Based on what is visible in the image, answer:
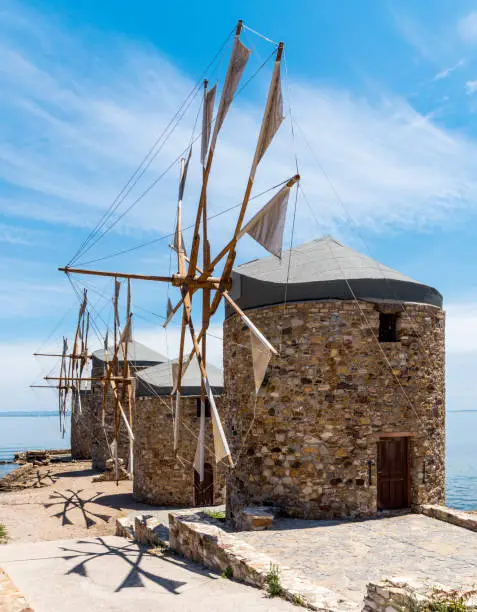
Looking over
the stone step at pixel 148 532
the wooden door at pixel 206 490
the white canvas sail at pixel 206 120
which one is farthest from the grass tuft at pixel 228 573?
the wooden door at pixel 206 490

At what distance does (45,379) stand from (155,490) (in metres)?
19.1

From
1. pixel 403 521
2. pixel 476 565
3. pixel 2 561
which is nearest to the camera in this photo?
pixel 476 565

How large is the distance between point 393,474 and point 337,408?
1.98 metres

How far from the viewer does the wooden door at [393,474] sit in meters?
11.9

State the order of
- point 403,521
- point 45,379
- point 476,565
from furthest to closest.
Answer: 1. point 45,379
2. point 403,521
3. point 476,565

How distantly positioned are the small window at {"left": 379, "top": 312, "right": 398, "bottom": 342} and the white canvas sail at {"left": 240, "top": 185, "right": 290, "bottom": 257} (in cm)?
367

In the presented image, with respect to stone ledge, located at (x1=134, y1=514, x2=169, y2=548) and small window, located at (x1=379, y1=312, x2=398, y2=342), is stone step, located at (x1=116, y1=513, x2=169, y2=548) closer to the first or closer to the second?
stone ledge, located at (x1=134, y1=514, x2=169, y2=548)

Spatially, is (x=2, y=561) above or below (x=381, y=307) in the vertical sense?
below

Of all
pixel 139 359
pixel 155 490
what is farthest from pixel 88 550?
pixel 139 359

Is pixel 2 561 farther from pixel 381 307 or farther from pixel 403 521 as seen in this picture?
pixel 381 307

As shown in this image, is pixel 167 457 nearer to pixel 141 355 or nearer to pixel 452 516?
pixel 452 516

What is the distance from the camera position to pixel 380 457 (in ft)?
39.2

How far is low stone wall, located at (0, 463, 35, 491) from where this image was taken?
2969 cm

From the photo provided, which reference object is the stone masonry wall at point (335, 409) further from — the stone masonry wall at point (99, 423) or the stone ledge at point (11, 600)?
the stone masonry wall at point (99, 423)
